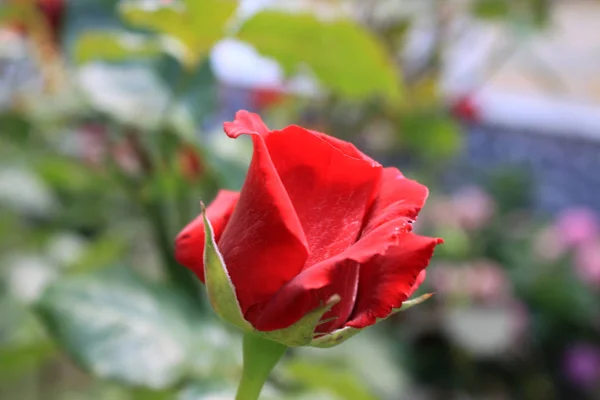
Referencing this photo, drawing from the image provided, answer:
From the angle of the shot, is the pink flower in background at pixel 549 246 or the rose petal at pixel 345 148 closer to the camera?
the rose petal at pixel 345 148

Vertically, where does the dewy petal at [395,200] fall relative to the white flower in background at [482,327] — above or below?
above

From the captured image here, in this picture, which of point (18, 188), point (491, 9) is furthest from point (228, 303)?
point (491, 9)

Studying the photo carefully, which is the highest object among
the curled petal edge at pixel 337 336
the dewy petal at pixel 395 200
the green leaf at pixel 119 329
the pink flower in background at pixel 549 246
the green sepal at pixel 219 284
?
the dewy petal at pixel 395 200

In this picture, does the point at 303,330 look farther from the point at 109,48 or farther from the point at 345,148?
the point at 109,48

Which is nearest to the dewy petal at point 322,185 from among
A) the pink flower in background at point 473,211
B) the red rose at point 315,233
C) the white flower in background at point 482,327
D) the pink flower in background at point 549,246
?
the red rose at point 315,233

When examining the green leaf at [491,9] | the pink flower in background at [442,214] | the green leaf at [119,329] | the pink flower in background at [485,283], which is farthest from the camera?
the pink flower in background at [442,214]

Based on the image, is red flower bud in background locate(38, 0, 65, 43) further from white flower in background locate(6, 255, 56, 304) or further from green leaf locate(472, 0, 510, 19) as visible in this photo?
green leaf locate(472, 0, 510, 19)

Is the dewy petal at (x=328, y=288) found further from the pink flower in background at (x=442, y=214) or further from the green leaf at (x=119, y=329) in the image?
the pink flower in background at (x=442, y=214)
